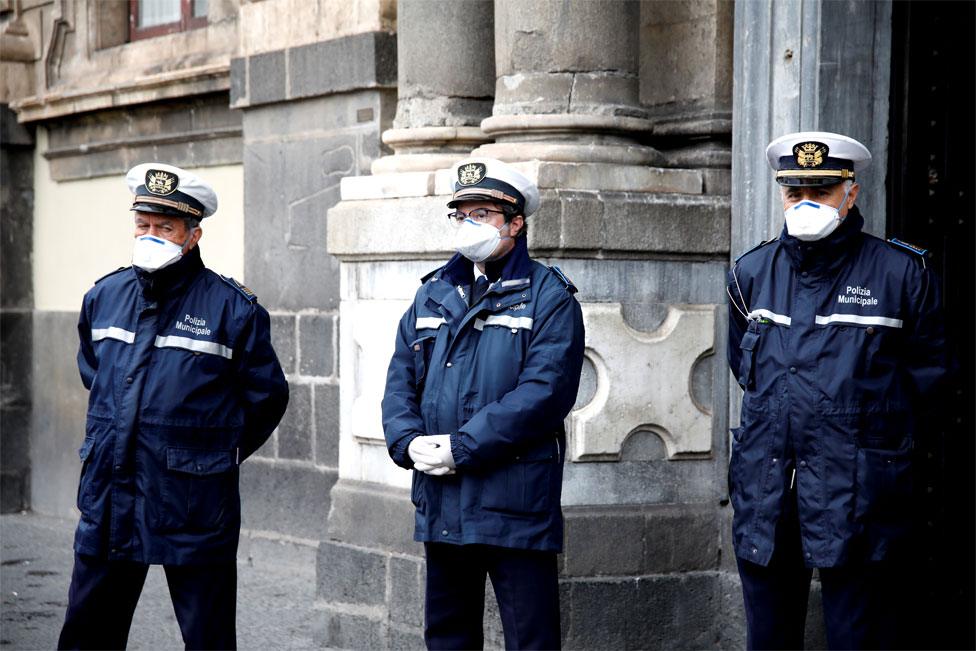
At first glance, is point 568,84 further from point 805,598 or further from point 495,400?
point 805,598

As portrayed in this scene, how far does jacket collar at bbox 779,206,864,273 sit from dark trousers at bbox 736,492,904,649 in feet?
2.38

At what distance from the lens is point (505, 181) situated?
192 inches

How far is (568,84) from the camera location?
6.39 m

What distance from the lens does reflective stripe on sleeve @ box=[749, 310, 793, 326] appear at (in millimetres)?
4773

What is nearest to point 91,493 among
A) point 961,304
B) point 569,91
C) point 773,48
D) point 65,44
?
point 569,91

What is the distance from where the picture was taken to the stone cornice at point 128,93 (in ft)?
30.0

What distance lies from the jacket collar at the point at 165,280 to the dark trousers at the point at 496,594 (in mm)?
1138

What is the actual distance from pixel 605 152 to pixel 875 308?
1.91 m

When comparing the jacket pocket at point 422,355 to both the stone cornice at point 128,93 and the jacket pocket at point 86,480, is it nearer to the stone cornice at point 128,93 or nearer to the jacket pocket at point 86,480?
the jacket pocket at point 86,480

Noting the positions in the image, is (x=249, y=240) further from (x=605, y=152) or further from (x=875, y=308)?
(x=875, y=308)

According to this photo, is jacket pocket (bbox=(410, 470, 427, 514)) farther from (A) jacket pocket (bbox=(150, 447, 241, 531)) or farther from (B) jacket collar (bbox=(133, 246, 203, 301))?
(B) jacket collar (bbox=(133, 246, 203, 301))

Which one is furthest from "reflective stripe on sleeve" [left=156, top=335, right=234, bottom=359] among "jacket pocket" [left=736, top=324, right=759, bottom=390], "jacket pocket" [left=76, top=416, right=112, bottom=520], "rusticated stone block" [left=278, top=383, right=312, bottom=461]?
"rusticated stone block" [left=278, top=383, right=312, bottom=461]

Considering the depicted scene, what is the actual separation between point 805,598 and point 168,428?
6.55ft

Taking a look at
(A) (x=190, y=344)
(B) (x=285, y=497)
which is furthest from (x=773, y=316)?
(B) (x=285, y=497)
